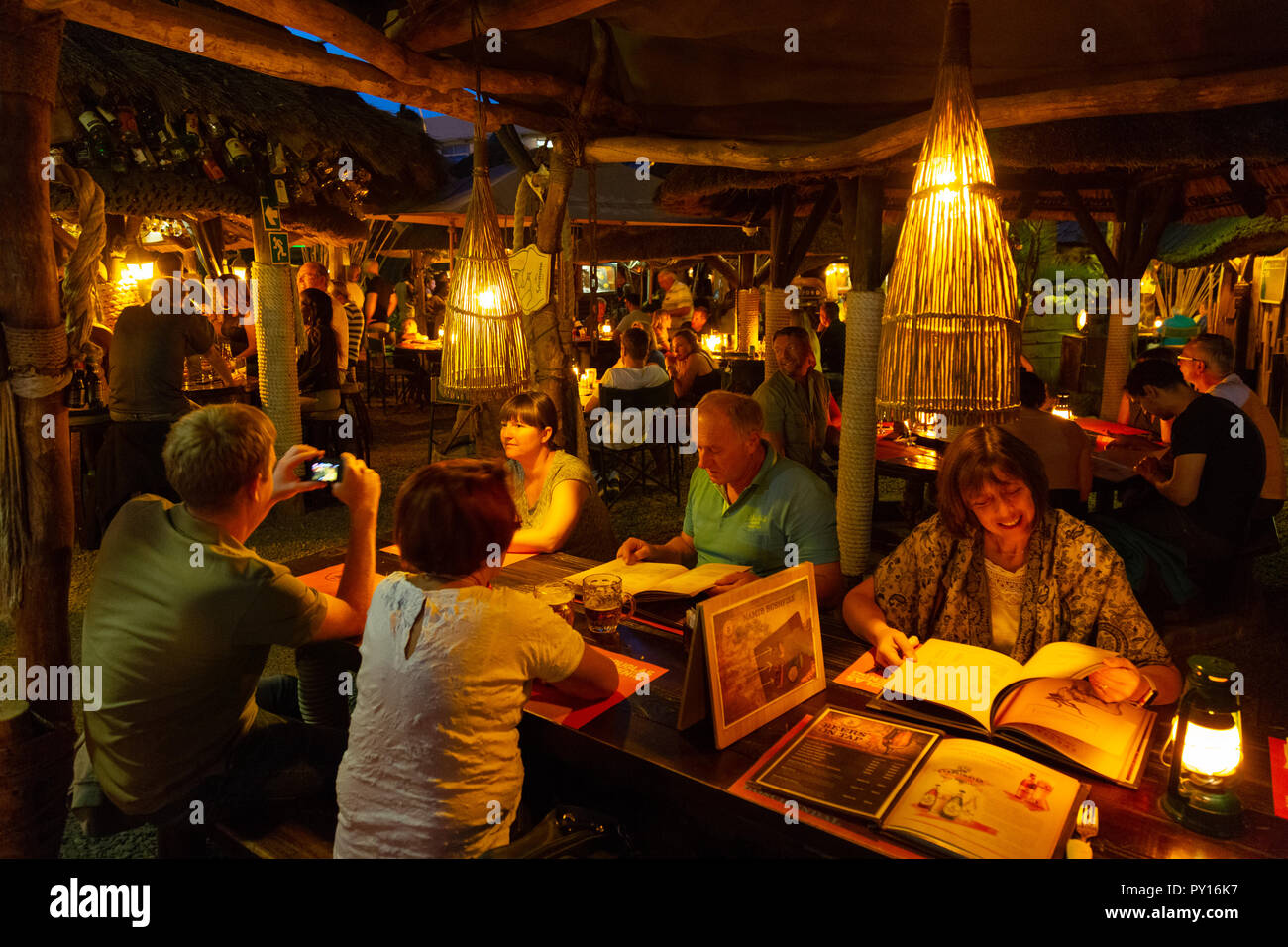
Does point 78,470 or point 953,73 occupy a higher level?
point 953,73

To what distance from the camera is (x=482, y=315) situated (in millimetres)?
2553

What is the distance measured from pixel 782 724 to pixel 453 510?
89 cm

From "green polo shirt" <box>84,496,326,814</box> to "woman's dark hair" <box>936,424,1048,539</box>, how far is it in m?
1.80

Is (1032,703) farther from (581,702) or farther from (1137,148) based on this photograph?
(1137,148)

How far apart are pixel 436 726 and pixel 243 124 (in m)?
6.15

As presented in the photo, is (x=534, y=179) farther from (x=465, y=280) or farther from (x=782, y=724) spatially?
(x=782, y=724)

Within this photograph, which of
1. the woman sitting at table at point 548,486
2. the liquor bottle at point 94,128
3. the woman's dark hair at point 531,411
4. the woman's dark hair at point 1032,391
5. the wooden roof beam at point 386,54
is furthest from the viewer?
the liquor bottle at point 94,128

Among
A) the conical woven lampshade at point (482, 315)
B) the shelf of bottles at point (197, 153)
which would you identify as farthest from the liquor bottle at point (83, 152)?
the conical woven lampshade at point (482, 315)

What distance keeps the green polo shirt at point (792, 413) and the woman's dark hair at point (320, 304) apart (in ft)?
13.7

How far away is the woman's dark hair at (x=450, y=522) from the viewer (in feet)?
5.81

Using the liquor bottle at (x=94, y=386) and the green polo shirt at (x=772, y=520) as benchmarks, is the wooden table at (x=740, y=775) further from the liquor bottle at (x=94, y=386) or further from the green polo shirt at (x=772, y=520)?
the liquor bottle at (x=94, y=386)

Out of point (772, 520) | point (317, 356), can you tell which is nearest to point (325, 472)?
point (772, 520)

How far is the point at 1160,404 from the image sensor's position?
4.28 m
